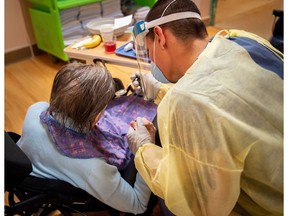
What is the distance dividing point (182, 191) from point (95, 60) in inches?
46.1

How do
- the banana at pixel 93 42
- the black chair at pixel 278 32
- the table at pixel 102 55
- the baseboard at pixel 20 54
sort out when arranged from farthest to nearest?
1. the baseboard at pixel 20 54
2. the black chair at pixel 278 32
3. the banana at pixel 93 42
4. the table at pixel 102 55

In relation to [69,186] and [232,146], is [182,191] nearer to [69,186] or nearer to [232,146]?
[232,146]

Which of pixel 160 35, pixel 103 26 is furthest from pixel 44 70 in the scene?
pixel 160 35

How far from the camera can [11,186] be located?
801 mm

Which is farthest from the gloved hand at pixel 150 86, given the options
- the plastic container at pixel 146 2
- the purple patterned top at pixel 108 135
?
the plastic container at pixel 146 2

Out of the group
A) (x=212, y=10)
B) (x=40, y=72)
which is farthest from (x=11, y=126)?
(x=212, y=10)

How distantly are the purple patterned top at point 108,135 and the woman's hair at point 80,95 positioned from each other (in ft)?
0.14

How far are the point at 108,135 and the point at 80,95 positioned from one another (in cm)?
32

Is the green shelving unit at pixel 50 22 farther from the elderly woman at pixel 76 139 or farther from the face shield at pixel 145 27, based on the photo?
the elderly woman at pixel 76 139

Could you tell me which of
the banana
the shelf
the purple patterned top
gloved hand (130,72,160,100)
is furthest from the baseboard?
gloved hand (130,72,160,100)

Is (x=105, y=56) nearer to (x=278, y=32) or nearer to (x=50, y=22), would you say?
(x=50, y=22)

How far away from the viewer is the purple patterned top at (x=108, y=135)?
0.99 metres

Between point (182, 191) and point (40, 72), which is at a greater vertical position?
point (182, 191)

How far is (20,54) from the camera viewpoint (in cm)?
307
